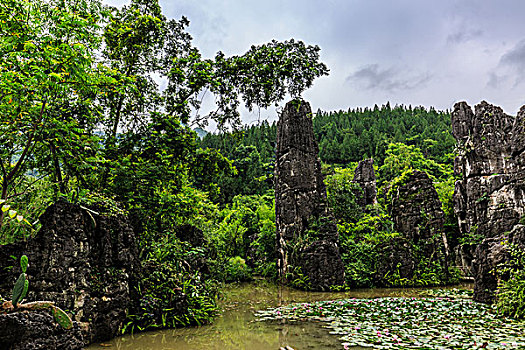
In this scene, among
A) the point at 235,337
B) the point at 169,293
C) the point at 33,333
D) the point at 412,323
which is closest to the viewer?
the point at 33,333

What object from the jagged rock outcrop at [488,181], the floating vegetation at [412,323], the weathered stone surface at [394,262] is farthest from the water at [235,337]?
the weathered stone surface at [394,262]

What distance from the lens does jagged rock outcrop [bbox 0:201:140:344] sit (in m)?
4.14

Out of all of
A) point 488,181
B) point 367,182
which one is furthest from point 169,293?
point 367,182

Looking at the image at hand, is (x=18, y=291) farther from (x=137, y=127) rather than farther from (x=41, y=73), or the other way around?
(x=137, y=127)

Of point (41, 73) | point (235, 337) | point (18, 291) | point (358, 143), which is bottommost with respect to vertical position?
point (235, 337)

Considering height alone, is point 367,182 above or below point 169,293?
above

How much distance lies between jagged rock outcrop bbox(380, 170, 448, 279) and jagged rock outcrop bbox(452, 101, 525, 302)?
153 cm

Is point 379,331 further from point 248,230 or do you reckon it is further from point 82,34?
point 248,230

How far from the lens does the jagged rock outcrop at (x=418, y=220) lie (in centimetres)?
1345

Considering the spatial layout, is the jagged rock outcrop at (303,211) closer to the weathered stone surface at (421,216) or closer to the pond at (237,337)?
the weathered stone surface at (421,216)

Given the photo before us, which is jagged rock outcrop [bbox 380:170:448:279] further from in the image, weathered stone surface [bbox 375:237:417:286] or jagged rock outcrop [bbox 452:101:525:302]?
jagged rock outcrop [bbox 452:101:525:302]

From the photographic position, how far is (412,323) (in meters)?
5.80

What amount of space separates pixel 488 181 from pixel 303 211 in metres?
9.58

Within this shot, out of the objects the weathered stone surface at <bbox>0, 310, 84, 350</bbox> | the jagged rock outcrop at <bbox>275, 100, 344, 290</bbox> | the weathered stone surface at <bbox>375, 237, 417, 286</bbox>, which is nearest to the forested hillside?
the jagged rock outcrop at <bbox>275, 100, 344, 290</bbox>
